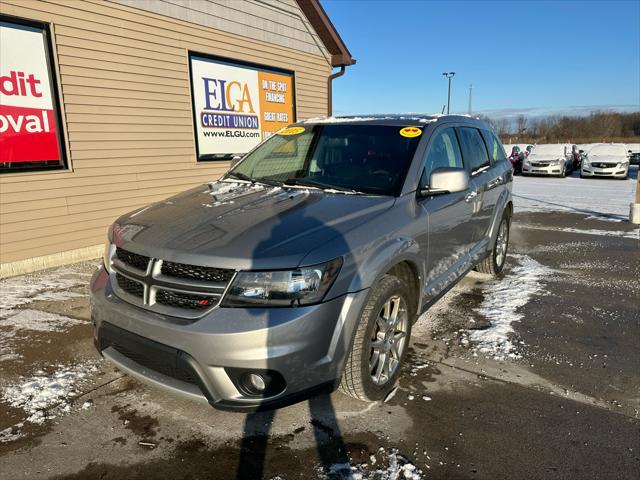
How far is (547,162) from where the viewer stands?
67.0ft

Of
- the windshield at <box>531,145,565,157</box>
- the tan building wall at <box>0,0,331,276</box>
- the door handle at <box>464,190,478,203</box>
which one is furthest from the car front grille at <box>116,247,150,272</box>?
the windshield at <box>531,145,565,157</box>

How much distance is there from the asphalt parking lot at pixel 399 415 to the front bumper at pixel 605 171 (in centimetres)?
1730

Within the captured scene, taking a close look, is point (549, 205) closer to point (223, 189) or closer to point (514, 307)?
point (514, 307)

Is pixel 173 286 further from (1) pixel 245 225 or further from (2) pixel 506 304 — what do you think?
(2) pixel 506 304

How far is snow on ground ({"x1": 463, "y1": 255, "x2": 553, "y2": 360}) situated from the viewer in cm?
374

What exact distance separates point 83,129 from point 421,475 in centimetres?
605

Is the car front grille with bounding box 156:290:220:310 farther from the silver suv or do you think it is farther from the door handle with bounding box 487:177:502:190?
the door handle with bounding box 487:177:502:190

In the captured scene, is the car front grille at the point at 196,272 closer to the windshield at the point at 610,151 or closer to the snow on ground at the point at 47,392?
the snow on ground at the point at 47,392

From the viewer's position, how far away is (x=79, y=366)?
11.4ft

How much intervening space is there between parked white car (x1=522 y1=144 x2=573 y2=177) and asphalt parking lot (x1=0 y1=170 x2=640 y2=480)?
17683 millimetres

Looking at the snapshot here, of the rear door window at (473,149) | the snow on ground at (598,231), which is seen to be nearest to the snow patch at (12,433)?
the rear door window at (473,149)

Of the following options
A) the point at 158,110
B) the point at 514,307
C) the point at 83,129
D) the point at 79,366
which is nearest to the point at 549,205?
the point at 514,307

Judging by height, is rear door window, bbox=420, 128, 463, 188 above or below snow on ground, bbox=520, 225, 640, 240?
above

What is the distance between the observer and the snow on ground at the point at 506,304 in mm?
3744
